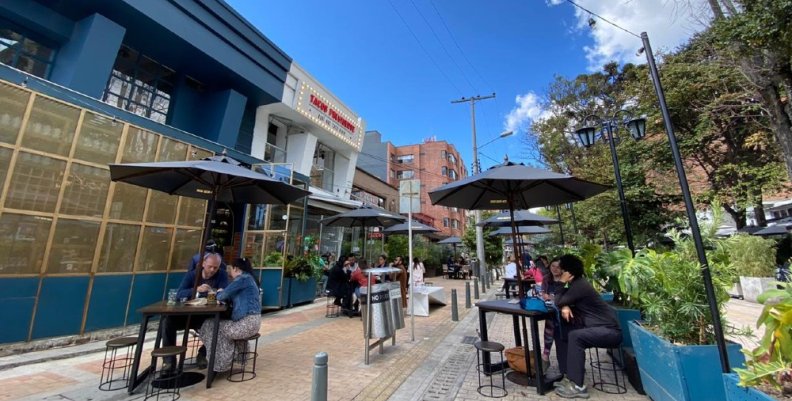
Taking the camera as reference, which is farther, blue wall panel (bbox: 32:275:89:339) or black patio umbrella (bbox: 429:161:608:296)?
blue wall panel (bbox: 32:275:89:339)

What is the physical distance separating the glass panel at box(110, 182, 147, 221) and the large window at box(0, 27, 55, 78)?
134 inches

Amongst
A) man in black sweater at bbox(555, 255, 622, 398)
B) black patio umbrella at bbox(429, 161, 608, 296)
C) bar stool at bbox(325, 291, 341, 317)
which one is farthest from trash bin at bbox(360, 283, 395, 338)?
bar stool at bbox(325, 291, 341, 317)

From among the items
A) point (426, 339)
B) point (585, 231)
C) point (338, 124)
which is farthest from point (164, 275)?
point (585, 231)

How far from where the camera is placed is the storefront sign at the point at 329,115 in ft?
43.1

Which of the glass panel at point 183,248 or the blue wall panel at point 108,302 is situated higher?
the glass panel at point 183,248

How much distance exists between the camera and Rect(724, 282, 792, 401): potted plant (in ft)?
6.51

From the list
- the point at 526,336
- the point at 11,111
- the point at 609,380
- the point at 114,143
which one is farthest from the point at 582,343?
the point at 11,111

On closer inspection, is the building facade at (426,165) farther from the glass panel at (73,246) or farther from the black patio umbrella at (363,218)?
the glass panel at (73,246)

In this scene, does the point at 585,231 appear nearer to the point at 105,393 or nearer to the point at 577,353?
the point at 577,353

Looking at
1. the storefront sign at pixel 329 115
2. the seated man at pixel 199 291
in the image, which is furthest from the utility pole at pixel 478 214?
the seated man at pixel 199 291

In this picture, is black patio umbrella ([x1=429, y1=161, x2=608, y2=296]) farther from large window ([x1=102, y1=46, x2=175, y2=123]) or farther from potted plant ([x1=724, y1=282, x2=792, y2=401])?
large window ([x1=102, y1=46, x2=175, y2=123])

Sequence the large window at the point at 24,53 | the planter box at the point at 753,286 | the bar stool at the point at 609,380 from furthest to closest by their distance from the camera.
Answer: the planter box at the point at 753,286 < the large window at the point at 24,53 < the bar stool at the point at 609,380

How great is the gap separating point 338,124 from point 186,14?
291 inches

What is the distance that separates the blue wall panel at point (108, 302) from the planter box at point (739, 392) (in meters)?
8.83
